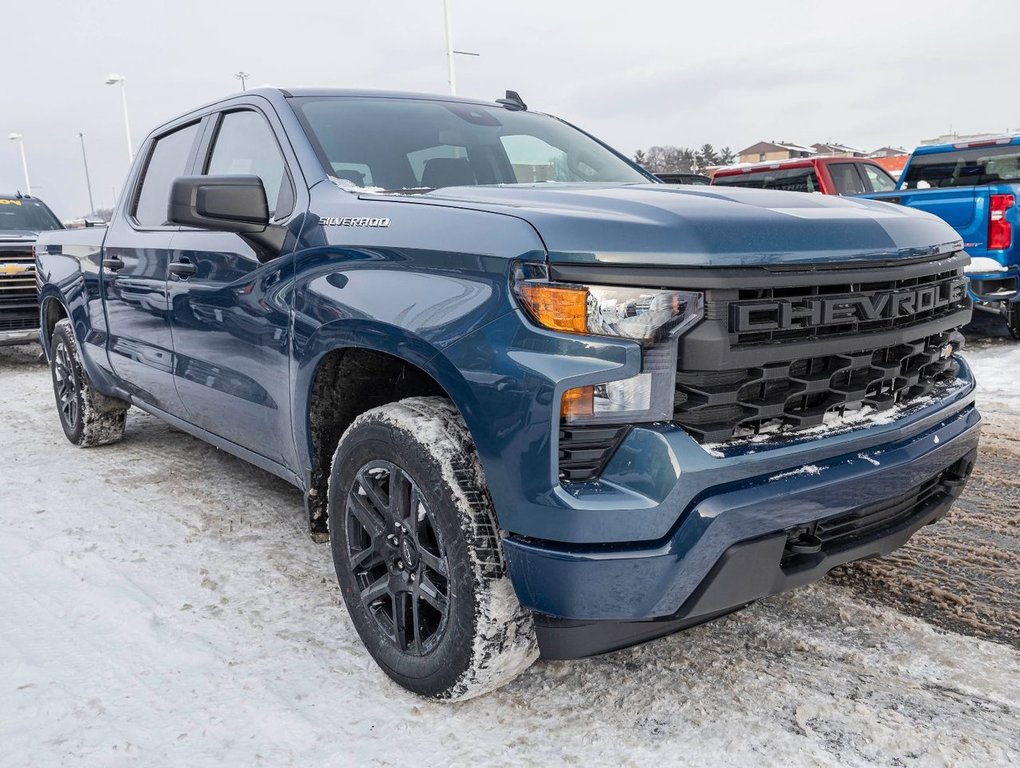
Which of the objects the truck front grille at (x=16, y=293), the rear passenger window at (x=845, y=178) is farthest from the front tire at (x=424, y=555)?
the rear passenger window at (x=845, y=178)

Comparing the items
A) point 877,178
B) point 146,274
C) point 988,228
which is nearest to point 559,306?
point 146,274

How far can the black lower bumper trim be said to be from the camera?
1827 mm

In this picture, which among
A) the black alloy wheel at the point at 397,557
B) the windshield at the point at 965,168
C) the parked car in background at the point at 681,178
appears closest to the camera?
the black alloy wheel at the point at 397,557

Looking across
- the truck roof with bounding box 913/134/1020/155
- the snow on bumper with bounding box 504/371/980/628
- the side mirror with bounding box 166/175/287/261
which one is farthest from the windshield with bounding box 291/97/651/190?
the truck roof with bounding box 913/134/1020/155

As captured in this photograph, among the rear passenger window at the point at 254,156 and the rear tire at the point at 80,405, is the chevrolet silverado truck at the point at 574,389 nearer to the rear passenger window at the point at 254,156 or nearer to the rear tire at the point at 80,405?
the rear passenger window at the point at 254,156

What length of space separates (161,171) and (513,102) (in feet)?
5.92

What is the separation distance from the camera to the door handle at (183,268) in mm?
3289

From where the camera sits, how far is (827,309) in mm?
1941

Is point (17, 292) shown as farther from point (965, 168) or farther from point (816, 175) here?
point (965, 168)

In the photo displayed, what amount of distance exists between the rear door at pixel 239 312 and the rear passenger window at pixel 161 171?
308mm

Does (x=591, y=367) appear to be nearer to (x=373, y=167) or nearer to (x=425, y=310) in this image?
(x=425, y=310)

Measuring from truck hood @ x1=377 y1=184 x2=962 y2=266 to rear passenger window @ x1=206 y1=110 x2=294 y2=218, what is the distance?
0.70 metres

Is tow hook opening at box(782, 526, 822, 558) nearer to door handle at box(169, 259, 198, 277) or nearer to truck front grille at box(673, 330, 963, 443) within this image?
truck front grille at box(673, 330, 963, 443)

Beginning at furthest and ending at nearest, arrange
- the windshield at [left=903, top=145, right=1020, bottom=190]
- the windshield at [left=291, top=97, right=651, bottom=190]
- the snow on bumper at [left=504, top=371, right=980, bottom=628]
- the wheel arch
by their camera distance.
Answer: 1. the windshield at [left=903, top=145, right=1020, bottom=190]
2. the windshield at [left=291, top=97, right=651, bottom=190]
3. the wheel arch
4. the snow on bumper at [left=504, top=371, right=980, bottom=628]
